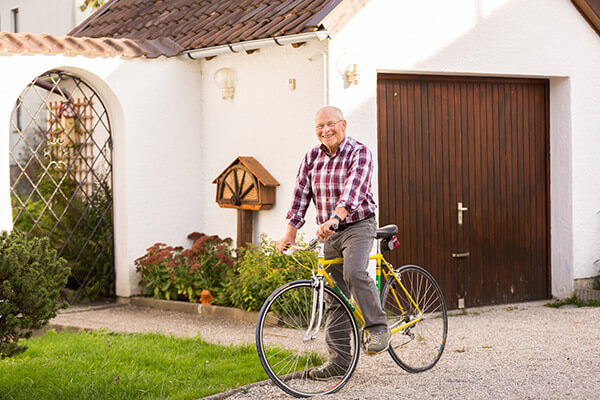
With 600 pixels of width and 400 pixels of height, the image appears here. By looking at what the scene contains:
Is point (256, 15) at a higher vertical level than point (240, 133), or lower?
higher

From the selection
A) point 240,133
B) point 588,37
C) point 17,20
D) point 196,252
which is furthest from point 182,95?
point 17,20

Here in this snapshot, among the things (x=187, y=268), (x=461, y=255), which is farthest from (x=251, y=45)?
(x=461, y=255)

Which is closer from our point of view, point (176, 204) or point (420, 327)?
point (420, 327)

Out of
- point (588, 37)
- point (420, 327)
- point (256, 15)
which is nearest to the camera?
point (420, 327)

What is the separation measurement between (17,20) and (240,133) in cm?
1196

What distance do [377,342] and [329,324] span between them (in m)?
0.34

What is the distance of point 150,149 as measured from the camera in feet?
31.0

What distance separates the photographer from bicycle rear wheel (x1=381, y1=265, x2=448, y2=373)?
19.9 feet

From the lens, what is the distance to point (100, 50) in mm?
8945

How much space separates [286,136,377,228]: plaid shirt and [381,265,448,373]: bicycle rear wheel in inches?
28.9

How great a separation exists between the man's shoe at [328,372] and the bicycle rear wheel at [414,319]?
0.48m

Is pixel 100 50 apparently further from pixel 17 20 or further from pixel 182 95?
pixel 17 20

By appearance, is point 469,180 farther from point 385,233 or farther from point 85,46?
point 85,46

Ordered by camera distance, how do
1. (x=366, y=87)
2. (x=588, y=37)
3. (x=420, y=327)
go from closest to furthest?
(x=420, y=327) → (x=366, y=87) → (x=588, y=37)
